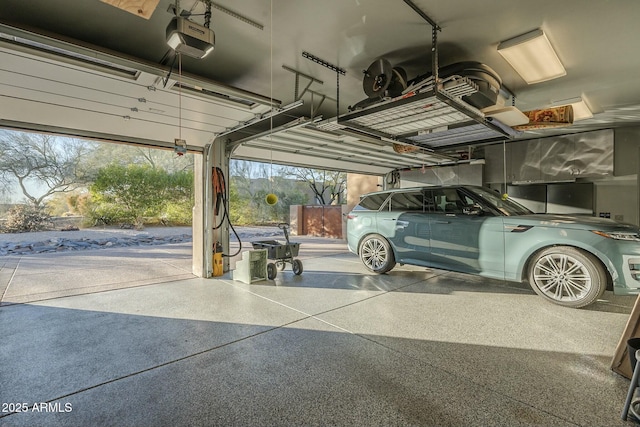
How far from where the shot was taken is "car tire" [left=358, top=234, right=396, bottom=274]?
16.7 ft

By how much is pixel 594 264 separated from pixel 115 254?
9979 millimetres

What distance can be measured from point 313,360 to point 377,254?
321 centimetres

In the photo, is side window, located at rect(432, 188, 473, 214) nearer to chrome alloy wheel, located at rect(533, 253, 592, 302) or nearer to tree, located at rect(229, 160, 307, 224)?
chrome alloy wheel, located at rect(533, 253, 592, 302)

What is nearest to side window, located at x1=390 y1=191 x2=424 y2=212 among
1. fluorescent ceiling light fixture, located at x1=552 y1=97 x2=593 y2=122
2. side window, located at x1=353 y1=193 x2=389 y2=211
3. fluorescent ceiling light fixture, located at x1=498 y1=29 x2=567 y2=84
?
side window, located at x1=353 y1=193 x2=389 y2=211

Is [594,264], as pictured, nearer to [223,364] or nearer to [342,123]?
[342,123]

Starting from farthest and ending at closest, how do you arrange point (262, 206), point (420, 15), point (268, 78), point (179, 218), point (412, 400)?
point (262, 206) < point (179, 218) < point (268, 78) < point (420, 15) < point (412, 400)

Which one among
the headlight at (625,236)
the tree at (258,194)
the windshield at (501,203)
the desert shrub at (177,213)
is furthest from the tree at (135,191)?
the headlight at (625,236)

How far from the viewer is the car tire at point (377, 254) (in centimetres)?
509

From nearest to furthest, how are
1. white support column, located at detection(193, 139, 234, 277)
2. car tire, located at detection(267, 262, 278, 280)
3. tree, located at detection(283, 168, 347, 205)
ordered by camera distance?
car tire, located at detection(267, 262, 278, 280) < white support column, located at detection(193, 139, 234, 277) < tree, located at detection(283, 168, 347, 205)

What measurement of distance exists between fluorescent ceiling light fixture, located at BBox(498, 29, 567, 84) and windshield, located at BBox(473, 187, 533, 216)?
5.24 feet

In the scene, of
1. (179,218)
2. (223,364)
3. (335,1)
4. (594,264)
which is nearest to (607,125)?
(594,264)

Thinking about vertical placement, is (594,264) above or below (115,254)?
above

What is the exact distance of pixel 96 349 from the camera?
248 centimetres

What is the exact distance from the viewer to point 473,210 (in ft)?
14.0
